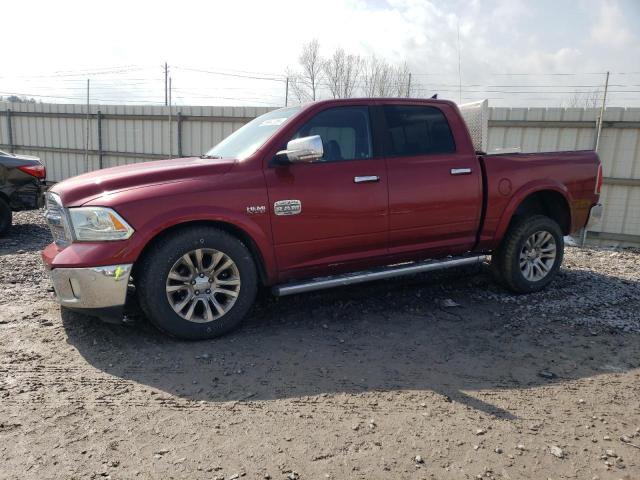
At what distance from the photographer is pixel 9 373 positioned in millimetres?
3408

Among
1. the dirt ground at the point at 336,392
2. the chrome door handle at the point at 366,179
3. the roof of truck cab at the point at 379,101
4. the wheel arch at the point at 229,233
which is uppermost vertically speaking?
the roof of truck cab at the point at 379,101

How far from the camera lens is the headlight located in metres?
3.57

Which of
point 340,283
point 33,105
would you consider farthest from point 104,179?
point 33,105

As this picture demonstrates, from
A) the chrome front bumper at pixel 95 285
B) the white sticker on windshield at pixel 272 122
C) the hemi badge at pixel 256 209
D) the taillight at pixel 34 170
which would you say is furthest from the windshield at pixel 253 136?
the taillight at pixel 34 170

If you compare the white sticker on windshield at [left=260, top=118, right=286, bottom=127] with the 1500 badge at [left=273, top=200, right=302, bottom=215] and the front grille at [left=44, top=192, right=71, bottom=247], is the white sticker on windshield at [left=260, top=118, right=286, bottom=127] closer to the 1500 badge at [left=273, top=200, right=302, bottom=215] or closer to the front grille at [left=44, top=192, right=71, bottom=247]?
the 1500 badge at [left=273, top=200, right=302, bottom=215]

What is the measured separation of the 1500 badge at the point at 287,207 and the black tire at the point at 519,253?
244 cm

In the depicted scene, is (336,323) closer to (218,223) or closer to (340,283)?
(340,283)

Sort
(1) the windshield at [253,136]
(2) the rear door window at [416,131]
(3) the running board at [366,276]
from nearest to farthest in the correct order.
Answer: (3) the running board at [366,276] < (1) the windshield at [253,136] < (2) the rear door window at [416,131]

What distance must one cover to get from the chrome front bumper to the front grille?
Answer: 29 centimetres

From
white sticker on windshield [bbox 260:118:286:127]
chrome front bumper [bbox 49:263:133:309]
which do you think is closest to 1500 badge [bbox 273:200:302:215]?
white sticker on windshield [bbox 260:118:286:127]

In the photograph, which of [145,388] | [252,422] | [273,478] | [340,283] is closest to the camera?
[273,478]

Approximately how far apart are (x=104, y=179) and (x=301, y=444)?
2.51 m

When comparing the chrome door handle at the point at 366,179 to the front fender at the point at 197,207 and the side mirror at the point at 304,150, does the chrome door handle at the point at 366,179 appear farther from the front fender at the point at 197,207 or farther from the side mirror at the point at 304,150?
the front fender at the point at 197,207

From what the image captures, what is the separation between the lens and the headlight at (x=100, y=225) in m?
3.57
